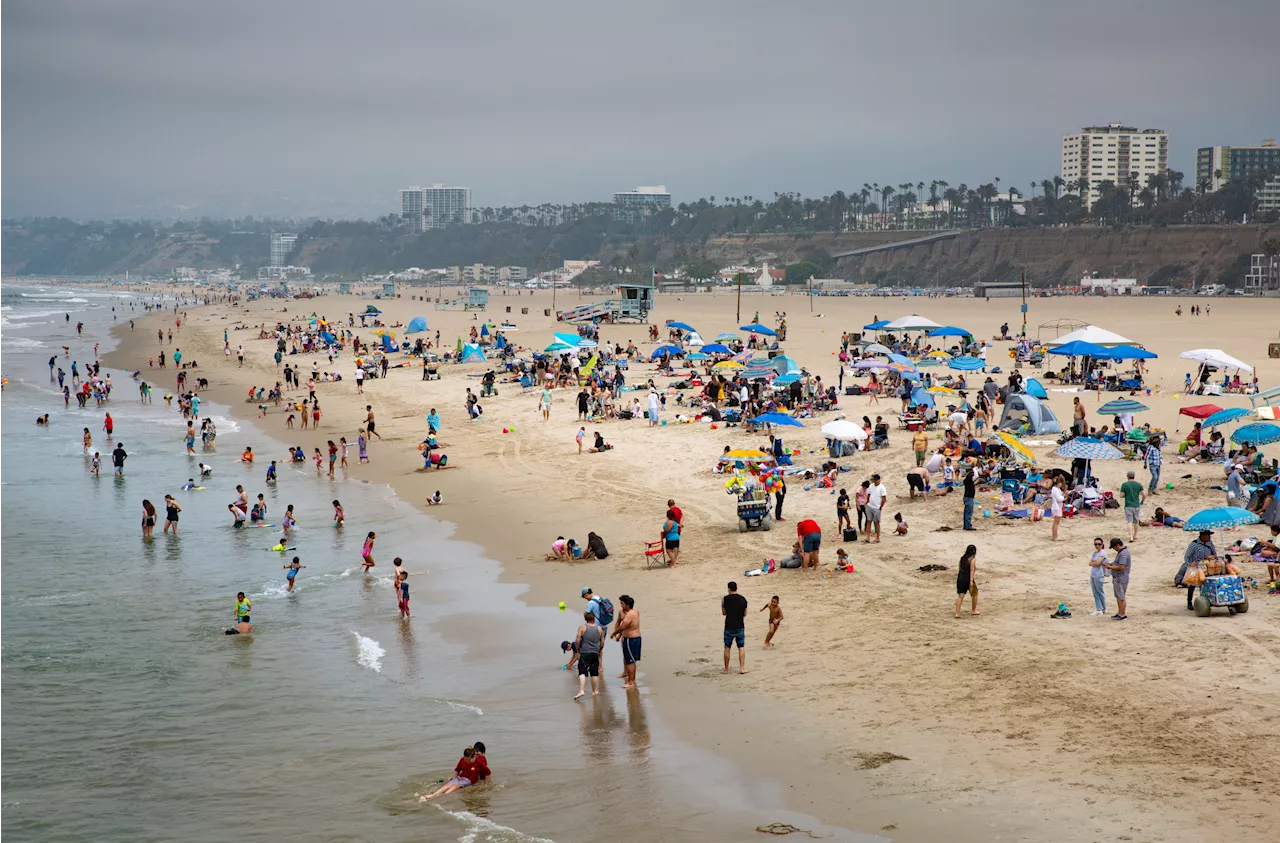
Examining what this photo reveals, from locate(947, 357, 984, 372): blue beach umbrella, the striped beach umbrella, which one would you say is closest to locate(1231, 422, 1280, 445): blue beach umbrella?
the striped beach umbrella

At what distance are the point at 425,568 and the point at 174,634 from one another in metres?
4.31

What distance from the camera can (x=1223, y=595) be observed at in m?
12.6

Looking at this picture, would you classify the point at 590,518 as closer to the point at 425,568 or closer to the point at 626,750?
the point at 425,568

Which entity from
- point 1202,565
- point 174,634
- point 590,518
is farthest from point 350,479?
point 1202,565

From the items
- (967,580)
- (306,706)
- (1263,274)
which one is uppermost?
(1263,274)

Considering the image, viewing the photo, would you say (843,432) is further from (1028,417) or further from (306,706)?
(306,706)

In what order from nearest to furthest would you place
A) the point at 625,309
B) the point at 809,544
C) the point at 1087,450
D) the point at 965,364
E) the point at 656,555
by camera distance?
the point at 809,544, the point at 656,555, the point at 1087,450, the point at 965,364, the point at 625,309

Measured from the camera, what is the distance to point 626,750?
36.6 ft

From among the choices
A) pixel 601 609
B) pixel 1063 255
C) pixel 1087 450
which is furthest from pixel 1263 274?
pixel 601 609

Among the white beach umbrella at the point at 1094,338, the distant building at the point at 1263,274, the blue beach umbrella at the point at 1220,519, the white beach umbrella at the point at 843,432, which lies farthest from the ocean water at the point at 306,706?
the distant building at the point at 1263,274

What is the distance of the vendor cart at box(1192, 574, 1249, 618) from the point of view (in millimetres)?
12633

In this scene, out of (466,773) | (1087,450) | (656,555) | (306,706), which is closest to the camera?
(466,773)

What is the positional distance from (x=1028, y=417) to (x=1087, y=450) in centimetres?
554

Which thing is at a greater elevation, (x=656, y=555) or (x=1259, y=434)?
(x=1259, y=434)
